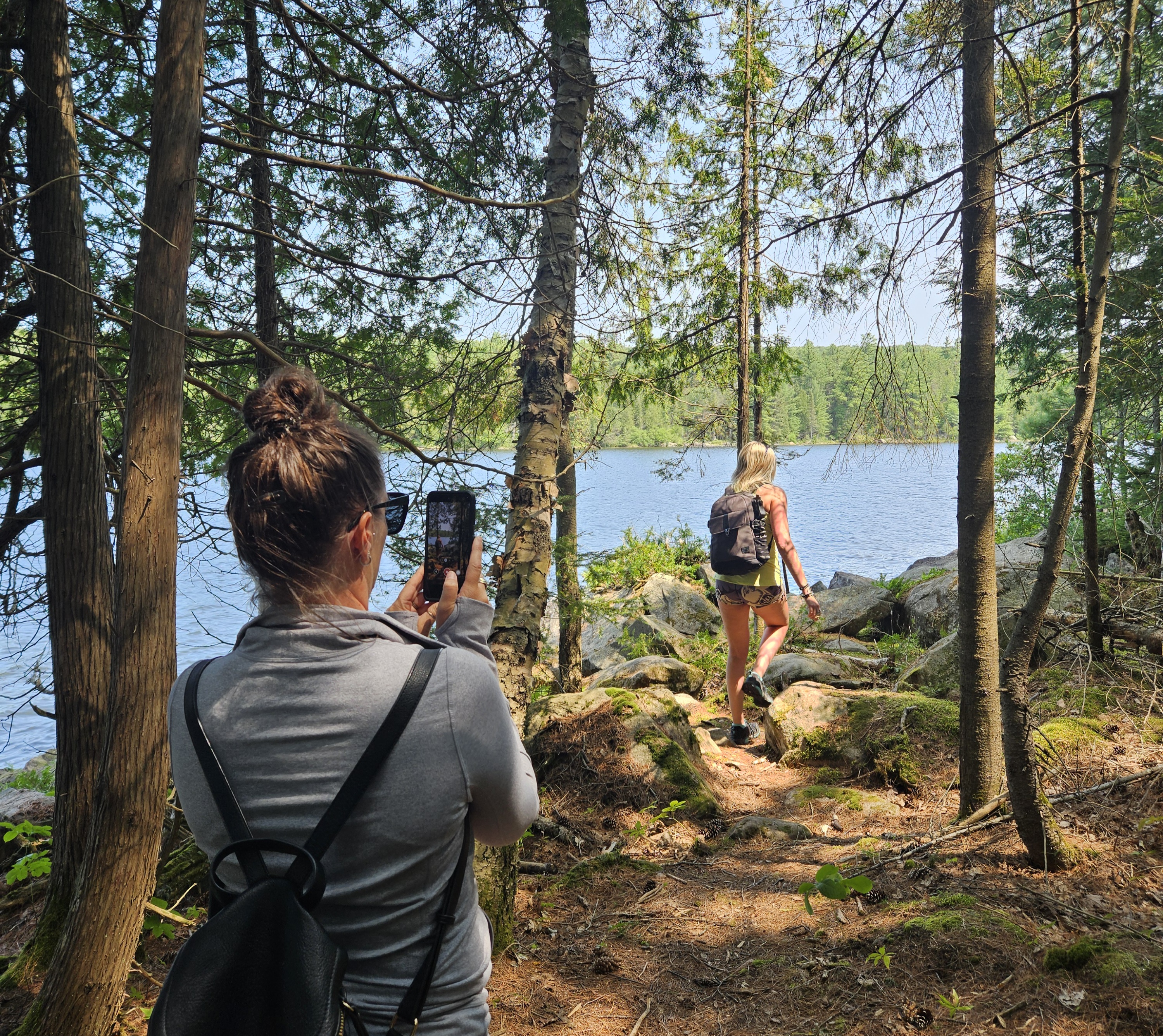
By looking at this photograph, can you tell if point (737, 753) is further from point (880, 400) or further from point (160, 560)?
point (160, 560)

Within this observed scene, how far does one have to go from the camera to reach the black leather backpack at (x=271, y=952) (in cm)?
103

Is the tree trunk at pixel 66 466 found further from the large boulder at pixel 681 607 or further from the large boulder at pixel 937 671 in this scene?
the large boulder at pixel 681 607

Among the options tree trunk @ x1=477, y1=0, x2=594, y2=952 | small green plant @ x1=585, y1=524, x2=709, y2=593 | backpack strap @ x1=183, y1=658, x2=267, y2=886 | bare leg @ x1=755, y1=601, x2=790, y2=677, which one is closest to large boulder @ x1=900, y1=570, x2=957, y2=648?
bare leg @ x1=755, y1=601, x2=790, y2=677

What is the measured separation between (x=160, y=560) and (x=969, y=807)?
3.98 meters

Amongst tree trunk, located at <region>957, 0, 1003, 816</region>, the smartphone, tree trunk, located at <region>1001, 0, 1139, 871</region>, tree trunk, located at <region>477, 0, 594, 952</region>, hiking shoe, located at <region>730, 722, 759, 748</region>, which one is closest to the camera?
the smartphone

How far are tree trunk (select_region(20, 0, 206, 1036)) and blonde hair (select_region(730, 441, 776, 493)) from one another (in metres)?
4.08

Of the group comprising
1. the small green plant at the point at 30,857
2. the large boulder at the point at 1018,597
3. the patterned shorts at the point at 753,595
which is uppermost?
the patterned shorts at the point at 753,595

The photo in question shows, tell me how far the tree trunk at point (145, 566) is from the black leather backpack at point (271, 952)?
187 centimetres

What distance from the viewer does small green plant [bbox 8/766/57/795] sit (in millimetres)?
7502

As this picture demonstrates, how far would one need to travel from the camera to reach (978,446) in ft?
12.6

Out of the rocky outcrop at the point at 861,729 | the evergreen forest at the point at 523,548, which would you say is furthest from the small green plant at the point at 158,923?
the rocky outcrop at the point at 861,729

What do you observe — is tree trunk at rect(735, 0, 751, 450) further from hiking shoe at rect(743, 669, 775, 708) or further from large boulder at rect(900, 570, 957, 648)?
hiking shoe at rect(743, 669, 775, 708)

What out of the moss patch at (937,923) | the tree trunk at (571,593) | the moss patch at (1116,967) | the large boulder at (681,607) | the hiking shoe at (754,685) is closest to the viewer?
the moss patch at (1116,967)

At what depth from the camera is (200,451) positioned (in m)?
5.17
